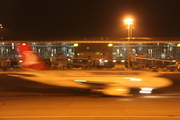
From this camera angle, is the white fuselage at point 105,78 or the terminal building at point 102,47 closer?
the white fuselage at point 105,78

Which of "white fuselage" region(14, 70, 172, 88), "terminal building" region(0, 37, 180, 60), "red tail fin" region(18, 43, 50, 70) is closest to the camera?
"white fuselage" region(14, 70, 172, 88)

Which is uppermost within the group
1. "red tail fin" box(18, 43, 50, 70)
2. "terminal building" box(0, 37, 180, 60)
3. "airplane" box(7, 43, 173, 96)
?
"terminal building" box(0, 37, 180, 60)

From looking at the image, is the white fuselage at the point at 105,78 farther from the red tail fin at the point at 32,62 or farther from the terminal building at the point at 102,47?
the terminal building at the point at 102,47

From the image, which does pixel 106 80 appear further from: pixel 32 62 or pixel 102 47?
pixel 102 47

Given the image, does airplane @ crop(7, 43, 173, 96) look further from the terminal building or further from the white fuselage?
the terminal building

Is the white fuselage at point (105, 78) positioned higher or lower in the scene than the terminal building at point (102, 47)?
lower

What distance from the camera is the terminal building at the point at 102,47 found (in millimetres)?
35812

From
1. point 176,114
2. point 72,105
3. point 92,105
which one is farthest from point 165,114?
point 72,105

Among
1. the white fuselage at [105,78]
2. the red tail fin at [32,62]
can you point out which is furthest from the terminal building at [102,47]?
the white fuselage at [105,78]

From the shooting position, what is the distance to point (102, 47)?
37.3m

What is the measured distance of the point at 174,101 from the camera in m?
8.13

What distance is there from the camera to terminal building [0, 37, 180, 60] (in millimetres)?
35812

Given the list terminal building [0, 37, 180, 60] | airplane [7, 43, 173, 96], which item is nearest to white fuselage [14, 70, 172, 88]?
airplane [7, 43, 173, 96]

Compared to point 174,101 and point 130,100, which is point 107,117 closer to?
point 130,100
